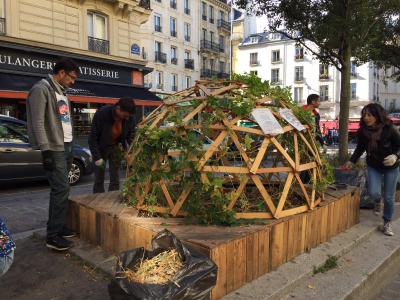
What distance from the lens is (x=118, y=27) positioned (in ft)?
64.5

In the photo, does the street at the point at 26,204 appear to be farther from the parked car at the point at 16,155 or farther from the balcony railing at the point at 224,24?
the balcony railing at the point at 224,24

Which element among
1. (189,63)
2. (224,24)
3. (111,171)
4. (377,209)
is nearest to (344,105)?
(377,209)

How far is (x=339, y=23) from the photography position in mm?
7344

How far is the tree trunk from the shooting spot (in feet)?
24.1

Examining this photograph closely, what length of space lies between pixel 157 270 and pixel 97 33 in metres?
18.8

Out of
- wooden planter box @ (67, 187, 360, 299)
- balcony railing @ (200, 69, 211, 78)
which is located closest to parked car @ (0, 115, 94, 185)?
wooden planter box @ (67, 187, 360, 299)

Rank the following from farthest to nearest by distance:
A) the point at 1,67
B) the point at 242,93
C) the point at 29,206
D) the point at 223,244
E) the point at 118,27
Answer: the point at 118,27 < the point at 1,67 < the point at 29,206 < the point at 242,93 < the point at 223,244

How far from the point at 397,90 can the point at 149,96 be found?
5651cm

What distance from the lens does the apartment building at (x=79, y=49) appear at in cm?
1530

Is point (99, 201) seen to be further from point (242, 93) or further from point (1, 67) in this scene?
point (1, 67)

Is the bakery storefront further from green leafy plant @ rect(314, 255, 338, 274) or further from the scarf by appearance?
green leafy plant @ rect(314, 255, 338, 274)

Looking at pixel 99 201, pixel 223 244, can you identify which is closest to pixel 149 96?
pixel 99 201

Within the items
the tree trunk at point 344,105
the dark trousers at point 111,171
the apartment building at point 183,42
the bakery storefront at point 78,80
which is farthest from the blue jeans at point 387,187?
the apartment building at point 183,42

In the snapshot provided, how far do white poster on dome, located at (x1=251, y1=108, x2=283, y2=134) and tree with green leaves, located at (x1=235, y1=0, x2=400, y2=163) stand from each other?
4.45 metres
